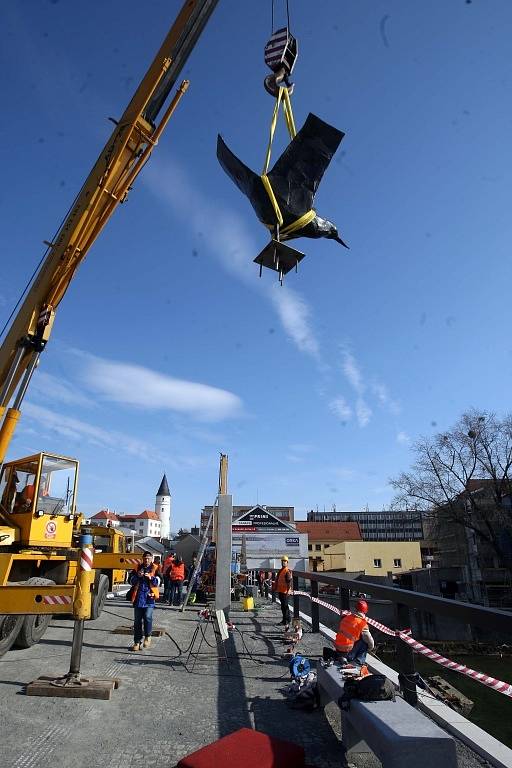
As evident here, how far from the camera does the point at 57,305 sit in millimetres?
9234

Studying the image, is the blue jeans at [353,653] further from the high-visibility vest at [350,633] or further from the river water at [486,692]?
the river water at [486,692]

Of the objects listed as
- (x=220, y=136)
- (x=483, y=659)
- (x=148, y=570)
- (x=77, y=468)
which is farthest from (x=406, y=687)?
(x=483, y=659)

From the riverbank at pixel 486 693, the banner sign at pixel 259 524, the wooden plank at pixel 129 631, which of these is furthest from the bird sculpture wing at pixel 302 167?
the banner sign at pixel 259 524

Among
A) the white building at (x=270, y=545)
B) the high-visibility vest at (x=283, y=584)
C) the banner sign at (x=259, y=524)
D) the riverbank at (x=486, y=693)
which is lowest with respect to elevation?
the riverbank at (x=486, y=693)

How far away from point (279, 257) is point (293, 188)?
864 millimetres

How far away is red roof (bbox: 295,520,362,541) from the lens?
94562 mm

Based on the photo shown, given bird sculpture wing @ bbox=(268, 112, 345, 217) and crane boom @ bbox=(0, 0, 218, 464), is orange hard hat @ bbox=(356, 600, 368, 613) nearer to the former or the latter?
bird sculpture wing @ bbox=(268, 112, 345, 217)

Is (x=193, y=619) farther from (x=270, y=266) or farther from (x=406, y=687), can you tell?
(x=270, y=266)

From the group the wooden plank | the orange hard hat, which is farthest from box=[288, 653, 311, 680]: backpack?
the wooden plank

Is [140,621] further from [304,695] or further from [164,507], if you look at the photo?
[164,507]

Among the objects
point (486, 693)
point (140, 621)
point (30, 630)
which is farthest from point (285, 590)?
point (486, 693)

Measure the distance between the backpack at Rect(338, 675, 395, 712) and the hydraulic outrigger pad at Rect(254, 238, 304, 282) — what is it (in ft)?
14.0

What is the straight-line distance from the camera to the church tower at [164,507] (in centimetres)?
14388

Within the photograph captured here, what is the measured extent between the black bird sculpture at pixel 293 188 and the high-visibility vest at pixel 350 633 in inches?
167
